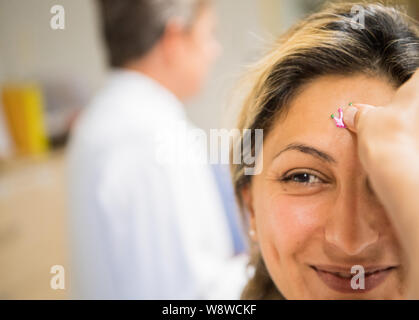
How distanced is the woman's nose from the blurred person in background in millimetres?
507

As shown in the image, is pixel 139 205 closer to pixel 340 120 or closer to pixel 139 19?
pixel 139 19

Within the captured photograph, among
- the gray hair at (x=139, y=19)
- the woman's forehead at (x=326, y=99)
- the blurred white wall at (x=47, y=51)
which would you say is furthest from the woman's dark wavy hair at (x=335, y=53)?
the blurred white wall at (x=47, y=51)

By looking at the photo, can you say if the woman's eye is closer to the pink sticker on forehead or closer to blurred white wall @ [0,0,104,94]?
the pink sticker on forehead

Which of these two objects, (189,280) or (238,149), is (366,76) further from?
(189,280)

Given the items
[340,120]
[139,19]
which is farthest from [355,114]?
[139,19]

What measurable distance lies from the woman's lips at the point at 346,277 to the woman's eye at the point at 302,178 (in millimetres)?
96

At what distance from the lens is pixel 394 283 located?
489 millimetres

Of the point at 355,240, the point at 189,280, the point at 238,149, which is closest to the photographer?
A: the point at 355,240

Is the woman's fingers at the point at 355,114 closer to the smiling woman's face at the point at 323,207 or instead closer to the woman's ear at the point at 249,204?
the smiling woman's face at the point at 323,207

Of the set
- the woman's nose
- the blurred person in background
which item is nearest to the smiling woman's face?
the woman's nose

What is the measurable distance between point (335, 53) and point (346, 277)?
Result: 0.24m

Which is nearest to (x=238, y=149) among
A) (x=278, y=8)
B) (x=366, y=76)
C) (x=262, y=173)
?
(x=262, y=173)

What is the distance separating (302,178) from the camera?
52 cm

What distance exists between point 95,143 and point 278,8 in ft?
4.20
